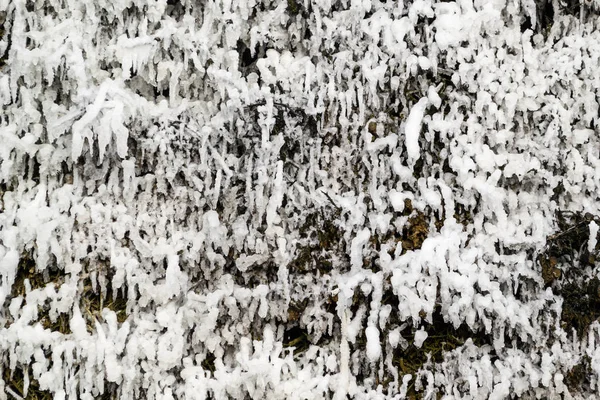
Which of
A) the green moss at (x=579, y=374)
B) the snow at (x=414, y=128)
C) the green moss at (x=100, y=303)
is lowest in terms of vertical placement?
the green moss at (x=579, y=374)

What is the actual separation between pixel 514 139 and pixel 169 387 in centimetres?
177

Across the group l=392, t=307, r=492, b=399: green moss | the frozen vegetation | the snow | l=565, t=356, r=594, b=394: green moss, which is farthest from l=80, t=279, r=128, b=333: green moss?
l=565, t=356, r=594, b=394: green moss

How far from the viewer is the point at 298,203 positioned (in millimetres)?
2289

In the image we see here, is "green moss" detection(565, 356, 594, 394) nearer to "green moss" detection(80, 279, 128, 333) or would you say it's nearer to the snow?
the snow

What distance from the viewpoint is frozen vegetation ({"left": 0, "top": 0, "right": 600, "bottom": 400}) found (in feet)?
7.10

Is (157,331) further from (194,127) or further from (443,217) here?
(443,217)

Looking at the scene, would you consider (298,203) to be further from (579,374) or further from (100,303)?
(579,374)

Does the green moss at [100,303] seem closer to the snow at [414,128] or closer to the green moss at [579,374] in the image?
the snow at [414,128]

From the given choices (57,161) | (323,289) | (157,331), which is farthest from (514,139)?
(57,161)

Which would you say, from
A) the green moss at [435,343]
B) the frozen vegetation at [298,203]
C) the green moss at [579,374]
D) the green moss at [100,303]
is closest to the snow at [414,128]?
the frozen vegetation at [298,203]

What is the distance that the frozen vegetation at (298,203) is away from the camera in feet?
7.10

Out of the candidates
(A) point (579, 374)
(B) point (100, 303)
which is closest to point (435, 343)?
(A) point (579, 374)

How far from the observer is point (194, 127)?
2.27m

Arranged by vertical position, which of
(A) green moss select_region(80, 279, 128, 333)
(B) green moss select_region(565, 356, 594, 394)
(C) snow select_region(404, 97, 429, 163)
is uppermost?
(C) snow select_region(404, 97, 429, 163)
